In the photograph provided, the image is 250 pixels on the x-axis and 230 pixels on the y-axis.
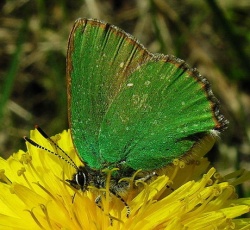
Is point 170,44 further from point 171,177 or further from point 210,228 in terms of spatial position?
point 210,228

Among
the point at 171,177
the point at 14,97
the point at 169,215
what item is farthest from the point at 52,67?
the point at 169,215

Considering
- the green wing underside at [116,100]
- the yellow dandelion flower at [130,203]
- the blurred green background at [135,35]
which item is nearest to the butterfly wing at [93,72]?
the green wing underside at [116,100]

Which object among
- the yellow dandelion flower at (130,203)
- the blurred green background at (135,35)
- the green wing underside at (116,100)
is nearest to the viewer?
the yellow dandelion flower at (130,203)

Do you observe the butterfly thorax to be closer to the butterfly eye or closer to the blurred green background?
the butterfly eye

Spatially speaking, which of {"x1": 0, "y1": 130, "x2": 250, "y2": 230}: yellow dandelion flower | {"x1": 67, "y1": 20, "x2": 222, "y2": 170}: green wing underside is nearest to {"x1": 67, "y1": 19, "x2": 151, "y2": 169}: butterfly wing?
{"x1": 67, "y1": 20, "x2": 222, "y2": 170}: green wing underside

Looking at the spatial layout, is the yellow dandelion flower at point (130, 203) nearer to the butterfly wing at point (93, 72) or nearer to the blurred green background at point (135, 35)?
the butterfly wing at point (93, 72)

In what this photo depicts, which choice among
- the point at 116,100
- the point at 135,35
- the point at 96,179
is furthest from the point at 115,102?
the point at 135,35

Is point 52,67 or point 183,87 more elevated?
point 52,67
